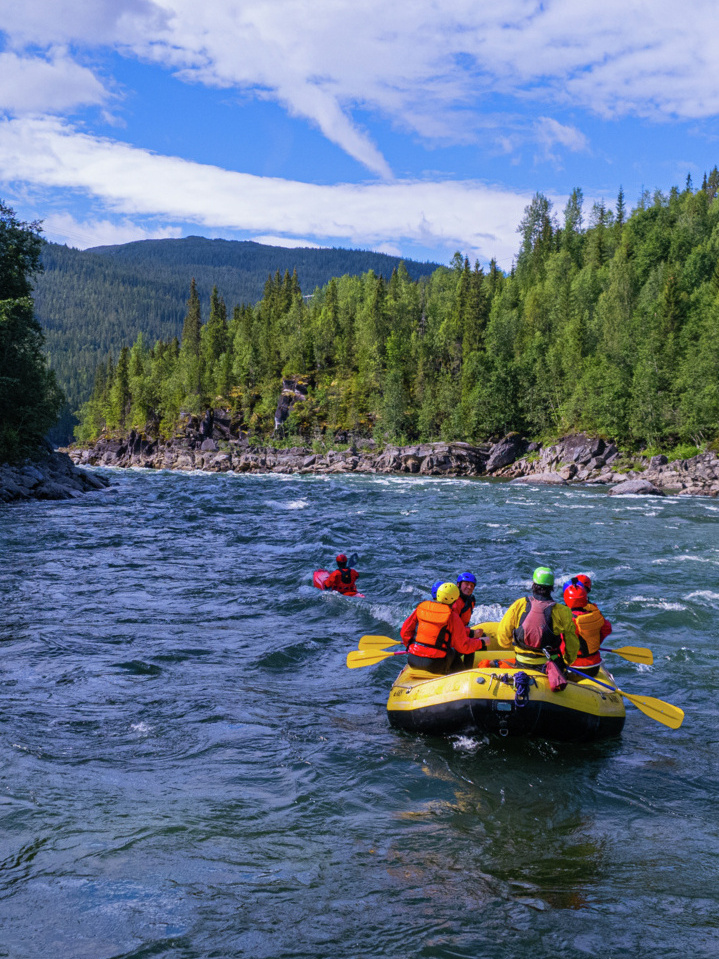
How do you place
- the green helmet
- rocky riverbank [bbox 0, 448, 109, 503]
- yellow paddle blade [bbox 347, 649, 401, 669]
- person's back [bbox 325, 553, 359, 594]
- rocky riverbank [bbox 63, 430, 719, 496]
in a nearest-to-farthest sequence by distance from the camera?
the green helmet → yellow paddle blade [bbox 347, 649, 401, 669] → person's back [bbox 325, 553, 359, 594] → rocky riverbank [bbox 0, 448, 109, 503] → rocky riverbank [bbox 63, 430, 719, 496]

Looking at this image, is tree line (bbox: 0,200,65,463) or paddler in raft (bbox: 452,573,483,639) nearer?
paddler in raft (bbox: 452,573,483,639)

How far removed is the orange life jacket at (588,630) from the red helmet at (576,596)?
3.5 inches

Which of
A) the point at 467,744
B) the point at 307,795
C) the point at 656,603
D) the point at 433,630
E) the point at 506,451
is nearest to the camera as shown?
the point at 307,795

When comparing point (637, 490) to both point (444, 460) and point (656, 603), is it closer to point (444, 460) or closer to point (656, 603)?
point (656, 603)

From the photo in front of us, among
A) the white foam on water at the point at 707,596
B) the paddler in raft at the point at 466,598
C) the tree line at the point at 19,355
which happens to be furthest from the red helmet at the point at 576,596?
the tree line at the point at 19,355

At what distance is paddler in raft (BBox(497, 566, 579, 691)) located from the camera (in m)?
7.83

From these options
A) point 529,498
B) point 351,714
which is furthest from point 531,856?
point 529,498

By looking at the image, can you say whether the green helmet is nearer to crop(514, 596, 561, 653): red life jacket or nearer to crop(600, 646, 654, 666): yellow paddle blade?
crop(514, 596, 561, 653): red life jacket

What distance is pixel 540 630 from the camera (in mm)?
7832

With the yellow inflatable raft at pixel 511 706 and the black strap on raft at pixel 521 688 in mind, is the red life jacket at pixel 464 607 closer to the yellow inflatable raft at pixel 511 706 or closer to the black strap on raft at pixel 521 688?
the yellow inflatable raft at pixel 511 706

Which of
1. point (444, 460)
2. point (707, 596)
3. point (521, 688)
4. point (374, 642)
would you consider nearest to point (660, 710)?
point (521, 688)

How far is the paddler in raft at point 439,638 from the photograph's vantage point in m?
8.31

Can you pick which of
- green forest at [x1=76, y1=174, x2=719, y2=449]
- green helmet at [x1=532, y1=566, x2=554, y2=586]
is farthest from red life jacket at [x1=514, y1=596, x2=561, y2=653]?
green forest at [x1=76, y1=174, x2=719, y2=449]

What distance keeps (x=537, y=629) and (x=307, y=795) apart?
126 inches
